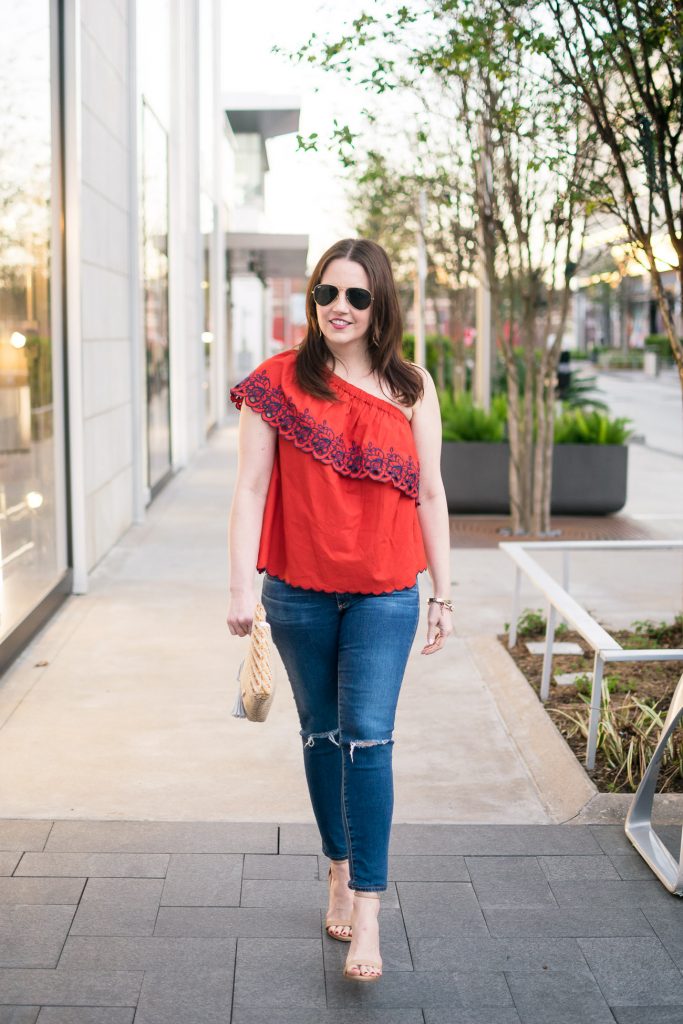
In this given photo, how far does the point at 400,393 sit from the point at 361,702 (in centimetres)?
78

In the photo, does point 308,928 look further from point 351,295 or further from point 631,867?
point 351,295

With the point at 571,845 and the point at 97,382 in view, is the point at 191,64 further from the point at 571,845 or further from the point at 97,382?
the point at 571,845

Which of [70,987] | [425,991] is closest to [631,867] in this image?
[425,991]

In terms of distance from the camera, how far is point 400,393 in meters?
3.34

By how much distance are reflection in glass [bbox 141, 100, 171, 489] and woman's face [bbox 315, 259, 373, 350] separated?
980 cm

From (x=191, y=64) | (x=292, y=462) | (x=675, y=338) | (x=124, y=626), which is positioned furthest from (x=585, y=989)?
(x=191, y=64)

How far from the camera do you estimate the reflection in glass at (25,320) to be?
21.5 ft

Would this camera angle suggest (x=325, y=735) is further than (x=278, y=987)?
Yes

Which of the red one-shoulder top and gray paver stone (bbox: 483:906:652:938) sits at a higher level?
the red one-shoulder top

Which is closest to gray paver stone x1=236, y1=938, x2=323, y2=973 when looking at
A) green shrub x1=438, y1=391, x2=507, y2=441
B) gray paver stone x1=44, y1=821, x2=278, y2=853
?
gray paver stone x1=44, y1=821, x2=278, y2=853

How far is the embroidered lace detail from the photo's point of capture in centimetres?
324

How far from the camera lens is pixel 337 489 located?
10.6 feet

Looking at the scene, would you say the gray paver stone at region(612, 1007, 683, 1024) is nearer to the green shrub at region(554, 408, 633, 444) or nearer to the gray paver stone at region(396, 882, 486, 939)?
the gray paver stone at region(396, 882, 486, 939)

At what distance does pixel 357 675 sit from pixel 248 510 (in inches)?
19.6
